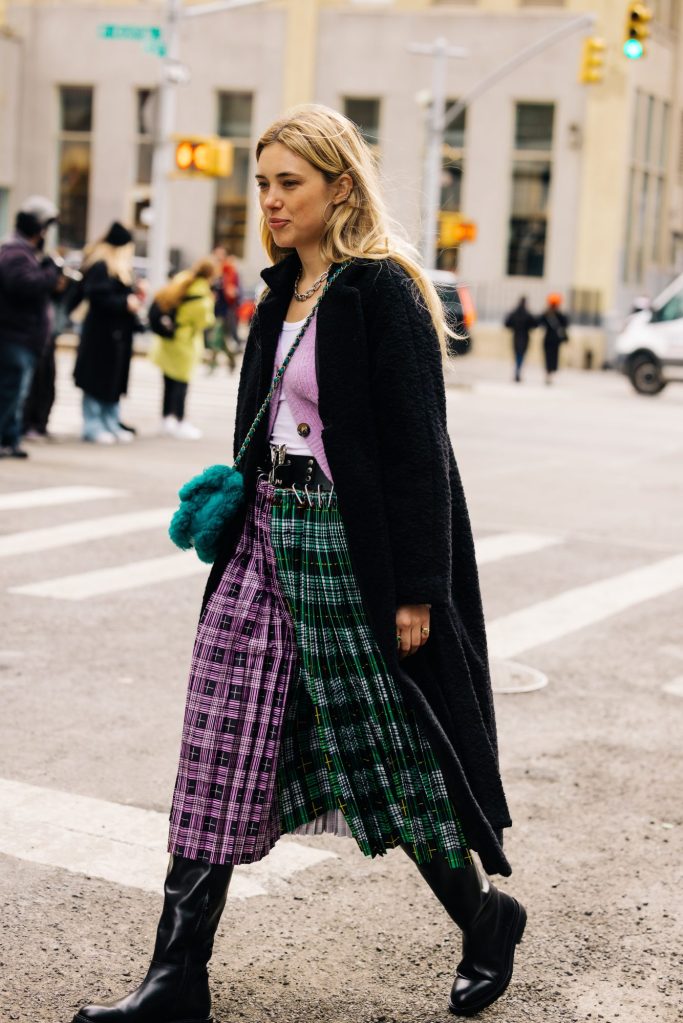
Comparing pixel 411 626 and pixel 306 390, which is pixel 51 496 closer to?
pixel 306 390

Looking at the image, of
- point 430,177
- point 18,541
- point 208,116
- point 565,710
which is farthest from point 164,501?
point 208,116

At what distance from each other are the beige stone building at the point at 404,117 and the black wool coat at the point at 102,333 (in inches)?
957

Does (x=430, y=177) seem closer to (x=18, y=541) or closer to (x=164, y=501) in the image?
(x=164, y=501)

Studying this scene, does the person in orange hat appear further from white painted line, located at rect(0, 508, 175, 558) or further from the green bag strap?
the green bag strap

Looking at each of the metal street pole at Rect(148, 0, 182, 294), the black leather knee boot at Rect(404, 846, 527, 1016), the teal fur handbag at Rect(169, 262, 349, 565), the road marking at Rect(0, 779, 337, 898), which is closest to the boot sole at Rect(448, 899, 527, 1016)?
the black leather knee boot at Rect(404, 846, 527, 1016)

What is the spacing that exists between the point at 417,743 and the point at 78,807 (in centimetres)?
179

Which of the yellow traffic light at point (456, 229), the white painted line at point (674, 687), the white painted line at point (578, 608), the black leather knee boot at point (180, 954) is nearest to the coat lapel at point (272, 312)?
the black leather knee boot at point (180, 954)

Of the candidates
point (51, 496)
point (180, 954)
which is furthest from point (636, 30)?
point (180, 954)

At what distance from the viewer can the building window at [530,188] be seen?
135 ft

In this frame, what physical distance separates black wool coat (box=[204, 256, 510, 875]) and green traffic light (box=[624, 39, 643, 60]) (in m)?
21.6

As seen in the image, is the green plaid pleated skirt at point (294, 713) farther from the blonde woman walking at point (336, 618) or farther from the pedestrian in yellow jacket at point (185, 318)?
the pedestrian in yellow jacket at point (185, 318)

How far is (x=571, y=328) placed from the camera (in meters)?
40.4

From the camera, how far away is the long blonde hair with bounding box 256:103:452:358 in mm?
3562

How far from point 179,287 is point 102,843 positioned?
11208 millimetres
